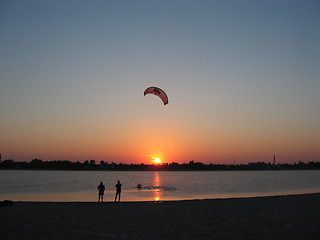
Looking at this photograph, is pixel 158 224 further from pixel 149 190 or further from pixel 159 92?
pixel 149 190

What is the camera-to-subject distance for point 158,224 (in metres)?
12.8

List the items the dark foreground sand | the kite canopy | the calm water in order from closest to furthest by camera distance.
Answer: the dark foreground sand
the kite canopy
the calm water

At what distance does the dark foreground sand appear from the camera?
10562 mm

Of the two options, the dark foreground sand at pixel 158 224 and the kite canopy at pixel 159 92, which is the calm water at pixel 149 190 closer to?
the kite canopy at pixel 159 92

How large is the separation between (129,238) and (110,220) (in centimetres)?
369

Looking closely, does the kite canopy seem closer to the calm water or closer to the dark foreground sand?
the dark foreground sand

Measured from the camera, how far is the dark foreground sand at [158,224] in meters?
10.6

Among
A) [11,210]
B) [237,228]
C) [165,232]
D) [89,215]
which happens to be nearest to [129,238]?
[165,232]

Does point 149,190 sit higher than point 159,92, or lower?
lower

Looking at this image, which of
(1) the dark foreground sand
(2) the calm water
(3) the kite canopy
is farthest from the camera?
(2) the calm water

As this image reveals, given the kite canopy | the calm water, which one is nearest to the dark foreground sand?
the kite canopy

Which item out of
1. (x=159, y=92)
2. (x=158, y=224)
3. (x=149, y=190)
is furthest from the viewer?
(x=149, y=190)

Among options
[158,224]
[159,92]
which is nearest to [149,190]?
[159,92]

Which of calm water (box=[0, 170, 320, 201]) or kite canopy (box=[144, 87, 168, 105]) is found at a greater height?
kite canopy (box=[144, 87, 168, 105])
